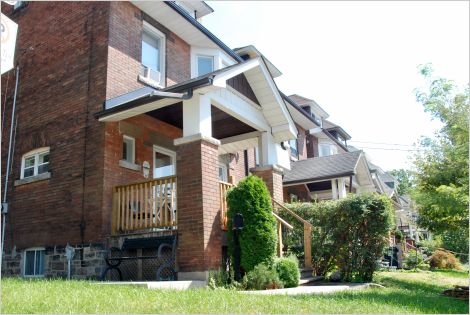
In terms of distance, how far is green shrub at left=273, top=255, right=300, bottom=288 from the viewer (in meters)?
8.79

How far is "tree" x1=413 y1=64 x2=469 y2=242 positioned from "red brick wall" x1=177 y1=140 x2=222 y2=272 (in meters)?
4.88

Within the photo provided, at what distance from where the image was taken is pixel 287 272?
29.0 ft

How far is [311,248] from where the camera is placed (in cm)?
1094

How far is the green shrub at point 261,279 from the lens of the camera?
811 centimetres

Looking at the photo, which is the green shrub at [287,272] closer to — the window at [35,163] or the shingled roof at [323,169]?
the window at [35,163]

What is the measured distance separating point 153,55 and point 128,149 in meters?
3.46

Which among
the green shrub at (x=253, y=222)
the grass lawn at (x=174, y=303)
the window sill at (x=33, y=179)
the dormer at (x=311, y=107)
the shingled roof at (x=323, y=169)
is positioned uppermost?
the dormer at (x=311, y=107)

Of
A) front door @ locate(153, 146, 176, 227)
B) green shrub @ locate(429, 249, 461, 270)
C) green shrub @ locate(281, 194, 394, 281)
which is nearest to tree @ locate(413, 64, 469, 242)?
green shrub @ locate(281, 194, 394, 281)

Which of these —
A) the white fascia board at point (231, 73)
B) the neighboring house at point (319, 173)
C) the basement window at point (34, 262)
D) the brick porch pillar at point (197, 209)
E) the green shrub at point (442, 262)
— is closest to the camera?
the brick porch pillar at point (197, 209)

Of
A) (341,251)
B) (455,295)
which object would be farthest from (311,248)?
(455,295)

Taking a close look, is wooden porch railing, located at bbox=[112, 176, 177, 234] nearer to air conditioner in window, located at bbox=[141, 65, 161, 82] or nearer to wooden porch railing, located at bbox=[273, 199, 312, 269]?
wooden porch railing, located at bbox=[273, 199, 312, 269]

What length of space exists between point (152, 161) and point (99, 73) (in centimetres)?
259

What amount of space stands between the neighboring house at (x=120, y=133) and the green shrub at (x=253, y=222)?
413 millimetres

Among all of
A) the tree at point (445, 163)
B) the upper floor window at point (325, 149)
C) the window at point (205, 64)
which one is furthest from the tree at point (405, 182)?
the window at point (205, 64)
